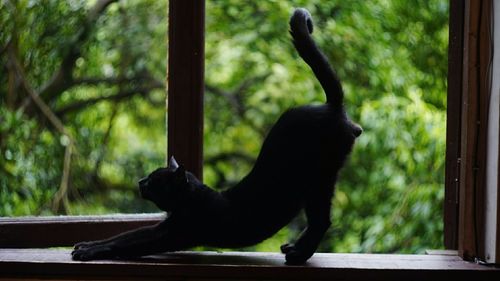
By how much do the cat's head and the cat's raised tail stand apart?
0.35 metres

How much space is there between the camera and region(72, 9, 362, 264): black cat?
5.24 ft

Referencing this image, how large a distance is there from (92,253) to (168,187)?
210 mm

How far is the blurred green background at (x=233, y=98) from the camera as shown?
2.46 m

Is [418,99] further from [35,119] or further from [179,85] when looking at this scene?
[35,119]

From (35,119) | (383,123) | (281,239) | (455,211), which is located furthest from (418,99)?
(35,119)

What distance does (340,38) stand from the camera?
2730 millimetres

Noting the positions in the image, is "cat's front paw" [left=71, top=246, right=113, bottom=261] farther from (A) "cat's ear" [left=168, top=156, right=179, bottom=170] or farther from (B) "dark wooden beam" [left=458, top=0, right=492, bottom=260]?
(B) "dark wooden beam" [left=458, top=0, right=492, bottom=260]

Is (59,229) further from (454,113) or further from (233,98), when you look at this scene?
(233,98)

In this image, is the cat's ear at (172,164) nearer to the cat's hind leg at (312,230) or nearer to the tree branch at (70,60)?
the cat's hind leg at (312,230)

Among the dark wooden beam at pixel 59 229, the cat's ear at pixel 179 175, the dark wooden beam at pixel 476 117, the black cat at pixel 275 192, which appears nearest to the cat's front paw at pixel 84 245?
the black cat at pixel 275 192

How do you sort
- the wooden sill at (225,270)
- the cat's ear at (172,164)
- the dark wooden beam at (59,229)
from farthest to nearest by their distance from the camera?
the dark wooden beam at (59,229), the cat's ear at (172,164), the wooden sill at (225,270)

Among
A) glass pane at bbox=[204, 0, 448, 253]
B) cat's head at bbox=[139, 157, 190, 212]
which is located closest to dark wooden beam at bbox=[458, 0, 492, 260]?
cat's head at bbox=[139, 157, 190, 212]

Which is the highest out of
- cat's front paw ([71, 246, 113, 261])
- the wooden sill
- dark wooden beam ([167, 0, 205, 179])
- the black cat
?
dark wooden beam ([167, 0, 205, 179])

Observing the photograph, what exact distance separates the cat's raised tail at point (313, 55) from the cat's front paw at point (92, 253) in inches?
22.3
